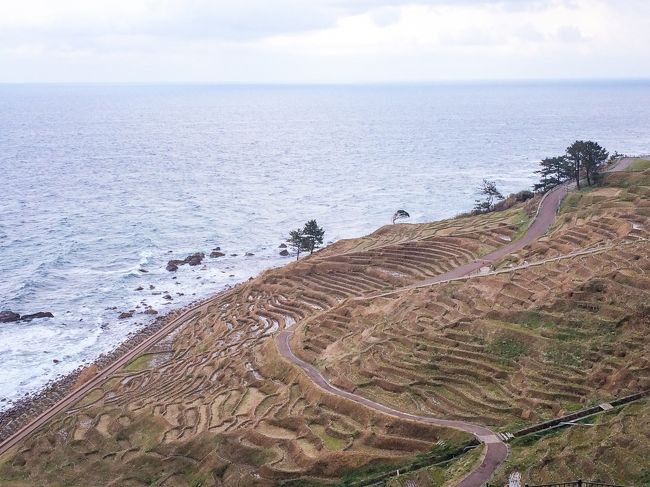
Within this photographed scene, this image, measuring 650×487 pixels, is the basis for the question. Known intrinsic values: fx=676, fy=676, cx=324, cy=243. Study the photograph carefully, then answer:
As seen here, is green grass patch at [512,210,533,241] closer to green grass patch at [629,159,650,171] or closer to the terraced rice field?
the terraced rice field

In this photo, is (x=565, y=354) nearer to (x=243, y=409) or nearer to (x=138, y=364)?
(x=243, y=409)

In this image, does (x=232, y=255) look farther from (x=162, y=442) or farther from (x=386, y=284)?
(x=162, y=442)

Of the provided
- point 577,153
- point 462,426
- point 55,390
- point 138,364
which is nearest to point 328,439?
point 462,426

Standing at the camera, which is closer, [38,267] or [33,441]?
[33,441]

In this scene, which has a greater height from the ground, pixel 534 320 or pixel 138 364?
pixel 534 320

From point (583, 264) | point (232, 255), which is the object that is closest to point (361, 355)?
point (583, 264)

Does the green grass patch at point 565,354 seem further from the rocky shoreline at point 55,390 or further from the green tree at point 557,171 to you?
the green tree at point 557,171
